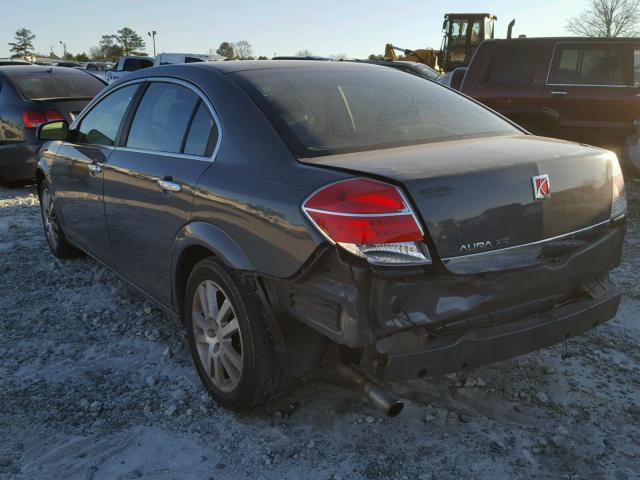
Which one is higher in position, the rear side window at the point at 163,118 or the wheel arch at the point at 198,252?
the rear side window at the point at 163,118

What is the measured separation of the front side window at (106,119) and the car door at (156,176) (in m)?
0.20

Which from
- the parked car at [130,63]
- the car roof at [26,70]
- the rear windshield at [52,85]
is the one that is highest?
the parked car at [130,63]

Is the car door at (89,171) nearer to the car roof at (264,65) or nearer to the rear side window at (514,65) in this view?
the car roof at (264,65)

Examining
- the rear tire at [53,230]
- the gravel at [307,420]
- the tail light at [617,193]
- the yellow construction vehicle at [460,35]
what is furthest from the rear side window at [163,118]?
the yellow construction vehicle at [460,35]

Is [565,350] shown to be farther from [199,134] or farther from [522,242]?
[199,134]

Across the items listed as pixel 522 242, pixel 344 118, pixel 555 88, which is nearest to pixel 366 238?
pixel 522 242

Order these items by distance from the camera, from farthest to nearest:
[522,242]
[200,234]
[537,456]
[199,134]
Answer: [199,134]
[200,234]
[537,456]
[522,242]

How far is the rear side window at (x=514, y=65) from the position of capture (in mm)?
7625

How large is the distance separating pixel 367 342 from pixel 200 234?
1.04 meters

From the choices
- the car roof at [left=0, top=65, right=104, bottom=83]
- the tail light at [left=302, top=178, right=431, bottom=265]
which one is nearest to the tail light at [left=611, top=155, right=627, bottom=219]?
the tail light at [left=302, top=178, right=431, bottom=265]

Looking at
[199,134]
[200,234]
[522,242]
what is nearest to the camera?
[522,242]

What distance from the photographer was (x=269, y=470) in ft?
8.34

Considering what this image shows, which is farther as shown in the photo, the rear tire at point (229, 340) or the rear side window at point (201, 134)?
the rear side window at point (201, 134)

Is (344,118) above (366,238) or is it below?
above
